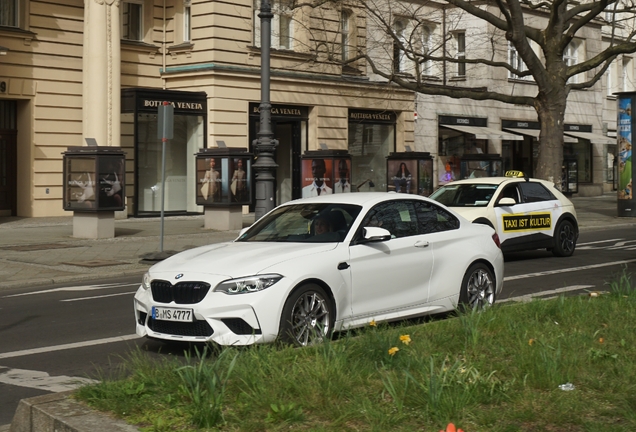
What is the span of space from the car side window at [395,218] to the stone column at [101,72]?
63.5 feet

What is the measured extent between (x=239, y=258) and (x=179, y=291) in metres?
0.60

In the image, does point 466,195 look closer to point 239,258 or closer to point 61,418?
point 239,258

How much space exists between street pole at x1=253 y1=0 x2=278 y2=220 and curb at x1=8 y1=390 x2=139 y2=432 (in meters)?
13.0

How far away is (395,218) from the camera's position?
9992mm

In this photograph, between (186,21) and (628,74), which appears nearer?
(186,21)

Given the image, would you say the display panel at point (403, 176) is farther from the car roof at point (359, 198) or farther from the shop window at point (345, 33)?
the car roof at point (359, 198)

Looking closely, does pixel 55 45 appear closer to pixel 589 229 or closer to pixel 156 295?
pixel 589 229

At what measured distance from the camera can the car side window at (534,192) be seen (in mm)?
18219

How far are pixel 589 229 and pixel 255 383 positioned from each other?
23.5 m

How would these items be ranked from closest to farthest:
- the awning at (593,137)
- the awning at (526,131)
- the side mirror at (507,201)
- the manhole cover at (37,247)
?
the side mirror at (507,201)
the manhole cover at (37,247)
the awning at (526,131)
the awning at (593,137)

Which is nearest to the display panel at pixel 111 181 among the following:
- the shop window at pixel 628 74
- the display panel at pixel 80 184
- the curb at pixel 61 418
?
the display panel at pixel 80 184

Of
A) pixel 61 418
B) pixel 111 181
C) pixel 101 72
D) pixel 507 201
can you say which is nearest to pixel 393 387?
pixel 61 418

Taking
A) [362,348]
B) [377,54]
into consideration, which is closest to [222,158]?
[377,54]

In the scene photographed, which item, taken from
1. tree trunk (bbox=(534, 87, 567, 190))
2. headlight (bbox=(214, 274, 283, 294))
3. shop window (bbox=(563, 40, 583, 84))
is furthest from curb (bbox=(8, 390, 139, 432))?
shop window (bbox=(563, 40, 583, 84))
